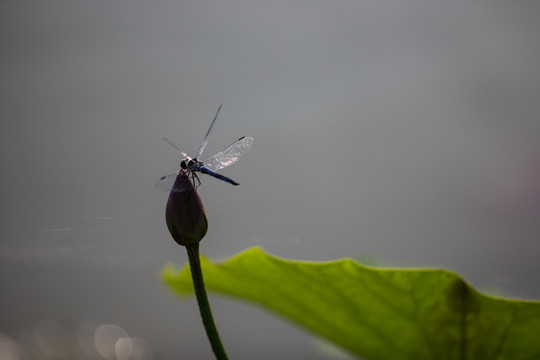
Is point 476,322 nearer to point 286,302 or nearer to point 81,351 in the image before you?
point 286,302

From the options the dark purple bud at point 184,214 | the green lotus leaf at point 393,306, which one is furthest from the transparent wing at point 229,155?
the dark purple bud at point 184,214

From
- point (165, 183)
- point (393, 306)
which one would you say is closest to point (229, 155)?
point (165, 183)

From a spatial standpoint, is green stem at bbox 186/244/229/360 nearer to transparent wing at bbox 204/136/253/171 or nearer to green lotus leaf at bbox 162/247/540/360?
green lotus leaf at bbox 162/247/540/360

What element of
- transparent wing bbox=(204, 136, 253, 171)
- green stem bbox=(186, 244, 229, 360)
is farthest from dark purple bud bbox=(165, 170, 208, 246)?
transparent wing bbox=(204, 136, 253, 171)

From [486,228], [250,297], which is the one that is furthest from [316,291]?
[486,228]

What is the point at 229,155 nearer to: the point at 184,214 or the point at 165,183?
the point at 165,183

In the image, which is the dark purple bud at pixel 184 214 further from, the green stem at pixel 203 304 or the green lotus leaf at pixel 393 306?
the green lotus leaf at pixel 393 306
